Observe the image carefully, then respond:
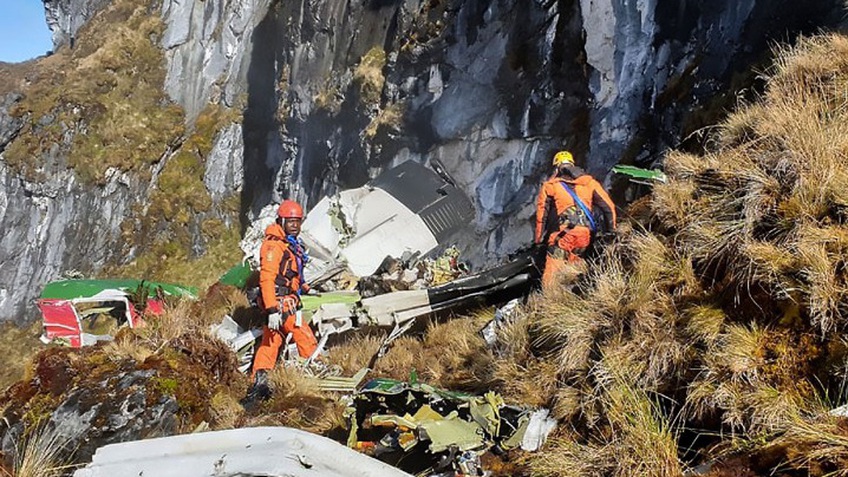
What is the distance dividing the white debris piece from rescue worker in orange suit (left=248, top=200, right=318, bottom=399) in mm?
3353

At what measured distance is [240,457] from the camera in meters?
3.19

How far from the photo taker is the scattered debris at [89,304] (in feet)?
28.4

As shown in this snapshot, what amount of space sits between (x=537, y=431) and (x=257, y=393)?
302cm

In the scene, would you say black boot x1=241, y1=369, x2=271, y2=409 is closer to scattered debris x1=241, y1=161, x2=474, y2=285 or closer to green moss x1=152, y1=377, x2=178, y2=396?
green moss x1=152, y1=377, x2=178, y2=396

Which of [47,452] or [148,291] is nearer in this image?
[47,452]

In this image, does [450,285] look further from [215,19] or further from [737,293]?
[215,19]

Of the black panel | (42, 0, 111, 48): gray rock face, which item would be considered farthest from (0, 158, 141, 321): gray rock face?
(42, 0, 111, 48): gray rock face

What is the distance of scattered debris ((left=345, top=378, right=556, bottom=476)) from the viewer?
3.77 metres

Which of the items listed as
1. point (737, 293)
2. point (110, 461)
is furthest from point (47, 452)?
point (737, 293)

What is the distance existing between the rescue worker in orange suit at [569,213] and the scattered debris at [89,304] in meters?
5.58

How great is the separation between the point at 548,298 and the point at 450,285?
2.11m

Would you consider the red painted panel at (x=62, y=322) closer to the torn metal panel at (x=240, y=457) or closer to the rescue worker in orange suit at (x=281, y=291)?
the rescue worker in orange suit at (x=281, y=291)

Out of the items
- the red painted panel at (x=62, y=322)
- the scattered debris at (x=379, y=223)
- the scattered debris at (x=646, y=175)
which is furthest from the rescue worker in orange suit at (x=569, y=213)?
the red painted panel at (x=62, y=322)

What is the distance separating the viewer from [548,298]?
5.35 metres
